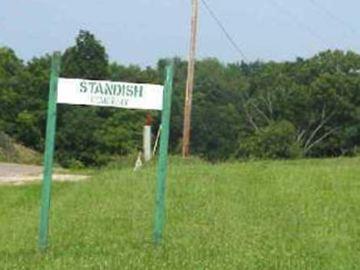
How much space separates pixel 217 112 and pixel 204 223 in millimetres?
65086

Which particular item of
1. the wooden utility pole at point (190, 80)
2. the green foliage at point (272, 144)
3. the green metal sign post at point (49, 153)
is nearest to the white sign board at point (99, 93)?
the green metal sign post at point (49, 153)

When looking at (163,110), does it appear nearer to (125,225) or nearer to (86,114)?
(125,225)

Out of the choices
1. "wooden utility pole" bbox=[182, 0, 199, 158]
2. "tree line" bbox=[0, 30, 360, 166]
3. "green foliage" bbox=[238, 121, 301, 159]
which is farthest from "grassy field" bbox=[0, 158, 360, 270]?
"green foliage" bbox=[238, 121, 301, 159]

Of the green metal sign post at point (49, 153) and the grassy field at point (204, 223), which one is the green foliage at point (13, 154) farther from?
the green metal sign post at point (49, 153)

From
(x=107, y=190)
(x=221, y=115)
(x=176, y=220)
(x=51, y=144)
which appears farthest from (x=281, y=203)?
(x=221, y=115)

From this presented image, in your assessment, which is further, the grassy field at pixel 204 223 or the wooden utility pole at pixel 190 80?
the wooden utility pole at pixel 190 80

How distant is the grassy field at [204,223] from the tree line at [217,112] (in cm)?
3483

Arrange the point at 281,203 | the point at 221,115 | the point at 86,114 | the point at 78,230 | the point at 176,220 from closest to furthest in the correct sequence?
1. the point at 78,230
2. the point at 176,220
3. the point at 281,203
4. the point at 86,114
5. the point at 221,115

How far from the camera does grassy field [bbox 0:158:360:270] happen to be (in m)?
9.30

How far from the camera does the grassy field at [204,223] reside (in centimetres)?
930

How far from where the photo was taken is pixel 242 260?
9180 millimetres

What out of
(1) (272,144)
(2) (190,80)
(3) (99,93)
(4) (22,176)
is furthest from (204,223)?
(1) (272,144)

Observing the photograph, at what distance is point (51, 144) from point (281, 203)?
215 inches

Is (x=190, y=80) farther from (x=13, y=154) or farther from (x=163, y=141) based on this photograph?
(x=163, y=141)
